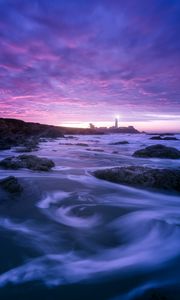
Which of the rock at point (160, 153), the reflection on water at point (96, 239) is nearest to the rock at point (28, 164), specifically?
the reflection on water at point (96, 239)

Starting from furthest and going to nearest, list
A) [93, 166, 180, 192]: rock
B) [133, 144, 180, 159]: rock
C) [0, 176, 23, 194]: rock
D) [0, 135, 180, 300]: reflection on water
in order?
[133, 144, 180, 159]: rock → [93, 166, 180, 192]: rock → [0, 176, 23, 194]: rock → [0, 135, 180, 300]: reflection on water

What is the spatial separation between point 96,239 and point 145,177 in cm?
330

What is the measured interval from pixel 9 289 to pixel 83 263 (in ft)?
2.92

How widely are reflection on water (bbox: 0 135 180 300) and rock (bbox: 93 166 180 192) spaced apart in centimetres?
42

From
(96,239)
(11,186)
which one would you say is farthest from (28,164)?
(96,239)

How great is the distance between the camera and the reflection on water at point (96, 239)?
2598 mm

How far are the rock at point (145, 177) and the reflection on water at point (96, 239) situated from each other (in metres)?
0.42

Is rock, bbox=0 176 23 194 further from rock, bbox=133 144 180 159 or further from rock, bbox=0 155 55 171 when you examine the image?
rock, bbox=133 144 180 159

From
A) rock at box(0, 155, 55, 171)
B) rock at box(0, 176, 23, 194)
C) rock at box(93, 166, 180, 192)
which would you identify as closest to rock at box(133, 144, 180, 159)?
rock at box(93, 166, 180, 192)

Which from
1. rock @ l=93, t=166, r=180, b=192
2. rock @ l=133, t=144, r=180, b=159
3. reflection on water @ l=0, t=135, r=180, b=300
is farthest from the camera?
rock @ l=133, t=144, r=180, b=159

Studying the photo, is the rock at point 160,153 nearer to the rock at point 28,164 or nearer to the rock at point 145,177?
the rock at point 145,177

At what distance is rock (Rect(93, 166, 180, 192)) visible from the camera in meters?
5.97

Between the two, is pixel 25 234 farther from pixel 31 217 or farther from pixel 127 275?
pixel 127 275

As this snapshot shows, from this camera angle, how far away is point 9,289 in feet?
7.80
